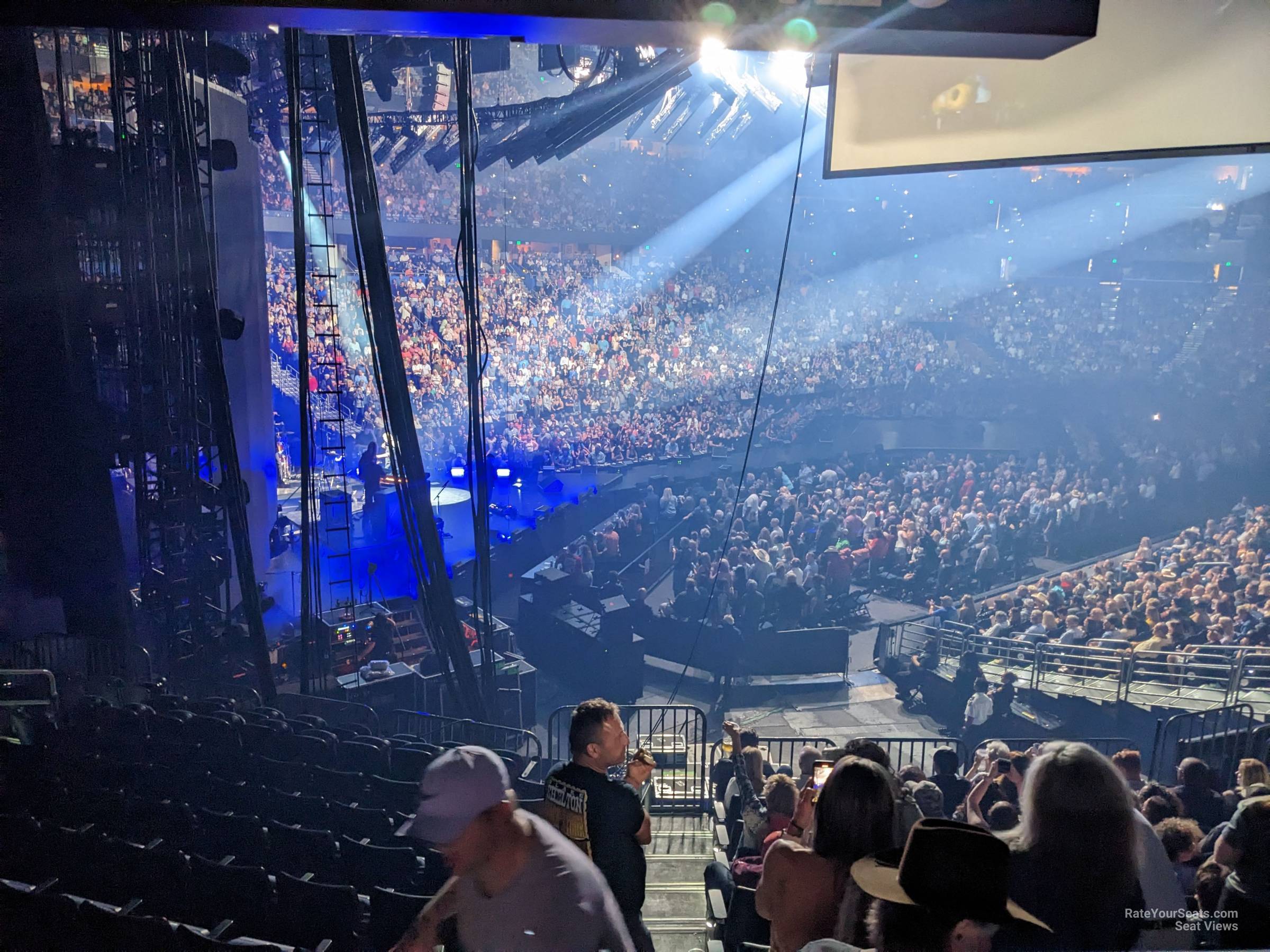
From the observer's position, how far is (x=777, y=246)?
1162 inches

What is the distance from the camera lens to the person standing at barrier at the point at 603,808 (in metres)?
2.62

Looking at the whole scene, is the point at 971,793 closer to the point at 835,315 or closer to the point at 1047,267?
the point at 835,315

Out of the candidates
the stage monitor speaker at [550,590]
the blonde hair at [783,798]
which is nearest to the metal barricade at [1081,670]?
the stage monitor speaker at [550,590]

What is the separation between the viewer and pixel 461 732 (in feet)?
25.6

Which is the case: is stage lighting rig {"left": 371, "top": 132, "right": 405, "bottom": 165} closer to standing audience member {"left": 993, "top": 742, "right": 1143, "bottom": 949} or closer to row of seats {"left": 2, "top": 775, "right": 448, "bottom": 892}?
row of seats {"left": 2, "top": 775, "right": 448, "bottom": 892}

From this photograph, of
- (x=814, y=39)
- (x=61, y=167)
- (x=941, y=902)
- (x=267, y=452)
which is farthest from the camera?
(x=267, y=452)

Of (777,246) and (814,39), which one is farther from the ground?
(777,246)

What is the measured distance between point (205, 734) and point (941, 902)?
530 cm

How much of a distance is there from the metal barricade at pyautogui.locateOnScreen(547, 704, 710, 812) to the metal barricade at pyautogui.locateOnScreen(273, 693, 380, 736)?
1914 millimetres

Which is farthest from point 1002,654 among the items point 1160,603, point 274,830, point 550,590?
point 274,830

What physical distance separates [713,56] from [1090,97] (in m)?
10.0

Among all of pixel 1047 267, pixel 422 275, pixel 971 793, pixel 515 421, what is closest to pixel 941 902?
pixel 971 793

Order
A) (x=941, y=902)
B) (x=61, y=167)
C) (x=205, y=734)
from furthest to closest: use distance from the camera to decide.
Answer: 1. (x=61, y=167)
2. (x=205, y=734)
3. (x=941, y=902)

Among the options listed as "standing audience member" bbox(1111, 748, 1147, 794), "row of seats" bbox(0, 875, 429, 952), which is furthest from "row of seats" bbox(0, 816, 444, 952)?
"standing audience member" bbox(1111, 748, 1147, 794)
